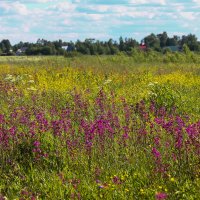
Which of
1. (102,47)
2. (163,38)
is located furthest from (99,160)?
(163,38)

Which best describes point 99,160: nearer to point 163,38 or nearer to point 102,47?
point 102,47

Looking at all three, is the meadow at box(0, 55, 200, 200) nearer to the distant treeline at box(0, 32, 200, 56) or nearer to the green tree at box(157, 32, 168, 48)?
the distant treeline at box(0, 32, 200, 56)

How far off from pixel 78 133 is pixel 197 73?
11.7 meters

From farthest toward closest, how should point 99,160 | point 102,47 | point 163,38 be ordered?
point 163,38
point 102,47
point 99,160

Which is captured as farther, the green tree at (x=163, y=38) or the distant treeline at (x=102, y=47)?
the green tree at (x=163, y=38)

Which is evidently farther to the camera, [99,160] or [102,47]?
[102,47]

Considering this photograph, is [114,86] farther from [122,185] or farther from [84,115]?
[122,185]

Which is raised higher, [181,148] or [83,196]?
[181,148]

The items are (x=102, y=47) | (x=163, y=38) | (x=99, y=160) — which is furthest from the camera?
(x=163, y=38)

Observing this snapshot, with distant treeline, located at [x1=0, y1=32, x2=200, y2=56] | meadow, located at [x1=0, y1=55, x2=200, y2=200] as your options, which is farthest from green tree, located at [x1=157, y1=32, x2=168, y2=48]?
meadow, located at [x1=0, y1=55, x2=200, y2=200]

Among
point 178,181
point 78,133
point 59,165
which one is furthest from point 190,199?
point 78,133

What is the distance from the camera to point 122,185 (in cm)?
456

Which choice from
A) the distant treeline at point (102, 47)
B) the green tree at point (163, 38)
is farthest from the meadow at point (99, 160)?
the green tree at point (163, 38)

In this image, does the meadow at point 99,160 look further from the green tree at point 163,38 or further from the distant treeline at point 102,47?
the green tree at point 163,38
